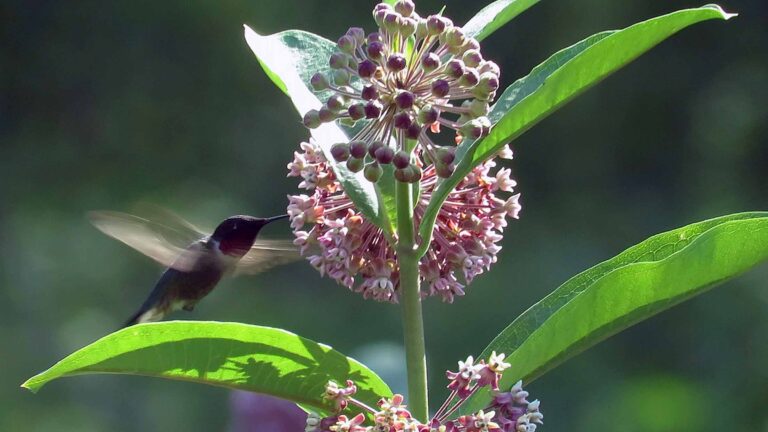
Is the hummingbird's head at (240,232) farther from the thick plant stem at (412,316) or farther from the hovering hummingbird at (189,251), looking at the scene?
the thick plant stem at (412,316)

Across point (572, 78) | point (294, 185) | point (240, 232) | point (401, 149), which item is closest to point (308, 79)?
point (401, 149)

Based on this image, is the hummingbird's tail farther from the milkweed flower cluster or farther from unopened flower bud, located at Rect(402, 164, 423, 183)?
unopened flower bud, located at Rect(402, 164, 423, 183)

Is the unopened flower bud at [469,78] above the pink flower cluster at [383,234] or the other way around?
above

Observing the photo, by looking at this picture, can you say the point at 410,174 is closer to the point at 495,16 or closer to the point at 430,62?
the point at 430,62

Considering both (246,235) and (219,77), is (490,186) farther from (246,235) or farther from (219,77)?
(219,77)

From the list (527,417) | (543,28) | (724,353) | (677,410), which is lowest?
(527,417)

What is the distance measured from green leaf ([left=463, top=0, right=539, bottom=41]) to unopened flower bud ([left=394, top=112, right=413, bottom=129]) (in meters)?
0.15

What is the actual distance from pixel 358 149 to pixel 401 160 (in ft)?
0.15

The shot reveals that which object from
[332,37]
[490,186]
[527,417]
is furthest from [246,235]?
[332,37]

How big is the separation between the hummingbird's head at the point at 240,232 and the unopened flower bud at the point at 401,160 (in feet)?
2.47

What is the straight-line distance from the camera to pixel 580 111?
589cm

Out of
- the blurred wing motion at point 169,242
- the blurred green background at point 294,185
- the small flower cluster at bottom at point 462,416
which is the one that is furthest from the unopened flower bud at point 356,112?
the blurred green background at point 294,185

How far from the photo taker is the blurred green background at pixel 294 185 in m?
4.58

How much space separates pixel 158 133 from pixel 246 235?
4.53 metres
